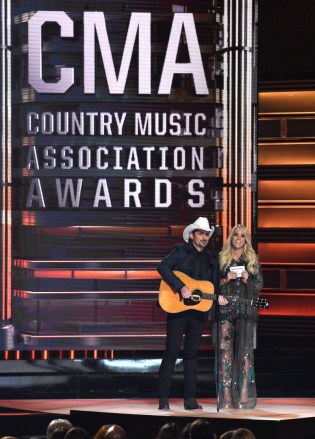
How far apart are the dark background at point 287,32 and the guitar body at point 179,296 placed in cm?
311

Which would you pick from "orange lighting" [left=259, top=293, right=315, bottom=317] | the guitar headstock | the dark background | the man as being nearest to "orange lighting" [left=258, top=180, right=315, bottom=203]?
"orange lighting" [left=259, top=293, right=315, bottom=317]

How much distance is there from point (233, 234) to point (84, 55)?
7.32 ft

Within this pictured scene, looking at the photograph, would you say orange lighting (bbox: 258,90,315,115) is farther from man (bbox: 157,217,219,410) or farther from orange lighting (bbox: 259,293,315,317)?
man (bbox: 157,217,219,410)

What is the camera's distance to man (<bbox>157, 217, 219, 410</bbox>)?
8.95 metres

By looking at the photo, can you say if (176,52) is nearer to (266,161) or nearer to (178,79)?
(178,79)

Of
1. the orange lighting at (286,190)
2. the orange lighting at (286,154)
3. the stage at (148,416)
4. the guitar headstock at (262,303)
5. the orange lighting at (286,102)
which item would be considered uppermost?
the orange lighting at (286,102)

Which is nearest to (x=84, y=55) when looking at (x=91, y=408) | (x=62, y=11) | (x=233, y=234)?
(x=62, y=11)

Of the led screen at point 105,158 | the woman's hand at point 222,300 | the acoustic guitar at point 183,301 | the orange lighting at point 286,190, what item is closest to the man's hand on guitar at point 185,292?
the acoustic guitar at point 183,301

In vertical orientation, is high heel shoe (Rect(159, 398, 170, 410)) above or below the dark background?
below

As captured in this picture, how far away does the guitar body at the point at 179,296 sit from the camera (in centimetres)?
889

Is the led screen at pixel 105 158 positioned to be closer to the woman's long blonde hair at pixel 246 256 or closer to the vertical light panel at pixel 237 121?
the vertical light panel at pixel 237 121

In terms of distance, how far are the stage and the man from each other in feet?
0.73

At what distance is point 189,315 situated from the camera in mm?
8969

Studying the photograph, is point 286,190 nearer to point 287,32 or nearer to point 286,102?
point 286,102
